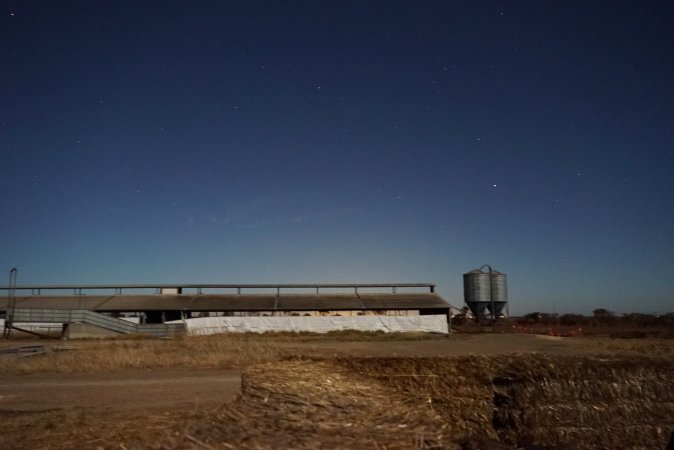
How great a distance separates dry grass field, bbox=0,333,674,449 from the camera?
137 inches

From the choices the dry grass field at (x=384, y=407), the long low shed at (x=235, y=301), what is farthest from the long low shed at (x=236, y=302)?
the dry grass field at (x=384, y=407)

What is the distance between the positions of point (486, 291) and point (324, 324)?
2159cm

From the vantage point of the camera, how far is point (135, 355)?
71.9ft

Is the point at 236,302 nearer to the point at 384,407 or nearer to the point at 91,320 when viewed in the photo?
the point at 91,320

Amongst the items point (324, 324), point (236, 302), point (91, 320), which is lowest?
point (324, 324)

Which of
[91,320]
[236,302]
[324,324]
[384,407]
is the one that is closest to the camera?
[384,407]

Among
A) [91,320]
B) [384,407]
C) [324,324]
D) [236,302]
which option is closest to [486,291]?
[324,324]

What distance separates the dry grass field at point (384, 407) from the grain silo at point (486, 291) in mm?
46763

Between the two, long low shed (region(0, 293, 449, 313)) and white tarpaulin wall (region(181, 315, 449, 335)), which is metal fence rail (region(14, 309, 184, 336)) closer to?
white tarpaulin wall (region(181, 315, 449, 335))

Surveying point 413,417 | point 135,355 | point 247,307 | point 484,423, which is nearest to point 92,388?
point 135,355

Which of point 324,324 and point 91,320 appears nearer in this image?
point 91,320

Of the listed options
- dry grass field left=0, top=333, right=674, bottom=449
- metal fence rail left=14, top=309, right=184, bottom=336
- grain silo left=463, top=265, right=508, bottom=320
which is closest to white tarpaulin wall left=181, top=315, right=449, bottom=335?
metal fence rail left=14, top=309, right=184, bottom=336

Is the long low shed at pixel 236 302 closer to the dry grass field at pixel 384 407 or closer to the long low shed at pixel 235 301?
the long low shed at pixel 235 301

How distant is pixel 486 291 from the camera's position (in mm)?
56156
